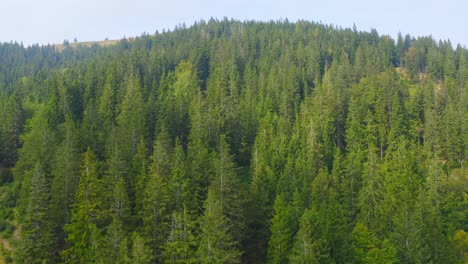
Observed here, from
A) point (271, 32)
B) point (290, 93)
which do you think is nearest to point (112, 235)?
point (290, 93)

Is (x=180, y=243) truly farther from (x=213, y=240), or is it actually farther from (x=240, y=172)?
(x=240, y=172)

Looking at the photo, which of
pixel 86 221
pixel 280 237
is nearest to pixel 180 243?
pixel 280 237

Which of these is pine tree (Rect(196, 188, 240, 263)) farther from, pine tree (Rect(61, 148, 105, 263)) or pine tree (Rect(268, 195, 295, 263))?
pine tree (Rect(61, 148, 105, 263))

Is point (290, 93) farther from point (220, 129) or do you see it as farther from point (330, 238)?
point (330, 238)

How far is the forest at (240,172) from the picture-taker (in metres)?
39.3

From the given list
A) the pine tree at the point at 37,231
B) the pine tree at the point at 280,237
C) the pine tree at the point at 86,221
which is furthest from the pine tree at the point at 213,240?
the pine tree at the point at 37,231

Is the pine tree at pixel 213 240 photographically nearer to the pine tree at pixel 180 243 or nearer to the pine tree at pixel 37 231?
the pine tree at pixel 180 243

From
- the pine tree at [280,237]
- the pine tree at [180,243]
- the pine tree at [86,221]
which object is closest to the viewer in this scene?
the pine tree at [180,243]

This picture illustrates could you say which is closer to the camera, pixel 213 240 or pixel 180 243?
pixel 213 240

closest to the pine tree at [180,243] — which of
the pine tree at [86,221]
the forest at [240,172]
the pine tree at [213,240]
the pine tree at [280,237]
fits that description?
the forest at [240,172]

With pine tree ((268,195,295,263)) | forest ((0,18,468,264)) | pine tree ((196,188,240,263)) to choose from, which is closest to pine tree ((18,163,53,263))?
forest ((0,18,468,264))

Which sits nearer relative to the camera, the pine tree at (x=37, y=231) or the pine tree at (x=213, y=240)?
the pine tree at (x=213, y=240)

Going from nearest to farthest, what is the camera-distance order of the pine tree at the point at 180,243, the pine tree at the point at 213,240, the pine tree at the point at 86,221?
the pine tree at the point at 213,240 < the pine tree at the point at 180,243 < the pine tree at the point at 86,221

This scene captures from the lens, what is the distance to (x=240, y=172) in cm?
6656
